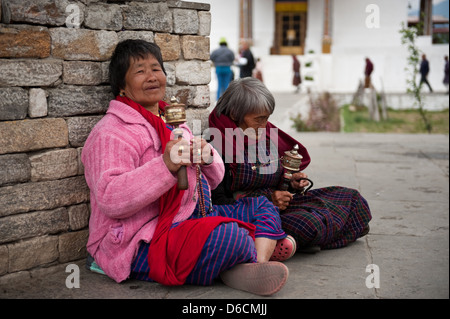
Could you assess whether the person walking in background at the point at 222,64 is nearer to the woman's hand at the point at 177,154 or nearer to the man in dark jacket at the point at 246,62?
the man in dark jacket at the point at 246,62

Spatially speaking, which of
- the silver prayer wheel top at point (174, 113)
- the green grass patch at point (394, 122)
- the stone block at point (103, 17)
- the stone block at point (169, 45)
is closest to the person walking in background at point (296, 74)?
the green grass patch at point (394, 122)

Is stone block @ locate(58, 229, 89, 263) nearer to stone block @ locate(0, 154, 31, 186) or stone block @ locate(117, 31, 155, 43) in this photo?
stone block @ locate(0, 154, 31, 186)

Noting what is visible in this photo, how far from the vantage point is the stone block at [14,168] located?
2.86m

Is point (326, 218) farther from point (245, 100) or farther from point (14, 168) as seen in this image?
point (14, 168)

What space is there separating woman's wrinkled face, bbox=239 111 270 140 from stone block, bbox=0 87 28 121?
1295 millimetres

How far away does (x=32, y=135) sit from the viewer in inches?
117

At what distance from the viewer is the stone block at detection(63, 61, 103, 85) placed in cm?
311

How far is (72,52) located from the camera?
312cm

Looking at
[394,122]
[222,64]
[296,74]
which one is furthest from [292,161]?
[296,74]

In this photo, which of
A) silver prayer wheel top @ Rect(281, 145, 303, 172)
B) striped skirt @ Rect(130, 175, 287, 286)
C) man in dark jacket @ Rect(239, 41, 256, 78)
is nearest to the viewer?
striped skirt @ Rect(130, 175, 287, 286)

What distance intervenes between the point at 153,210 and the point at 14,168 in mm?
755

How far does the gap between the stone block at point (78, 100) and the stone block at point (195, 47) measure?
2.43ft

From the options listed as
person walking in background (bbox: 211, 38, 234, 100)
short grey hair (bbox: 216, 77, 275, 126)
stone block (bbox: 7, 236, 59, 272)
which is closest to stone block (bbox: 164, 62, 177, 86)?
short grey hair (bbox: 216, 77, 275, 126)
